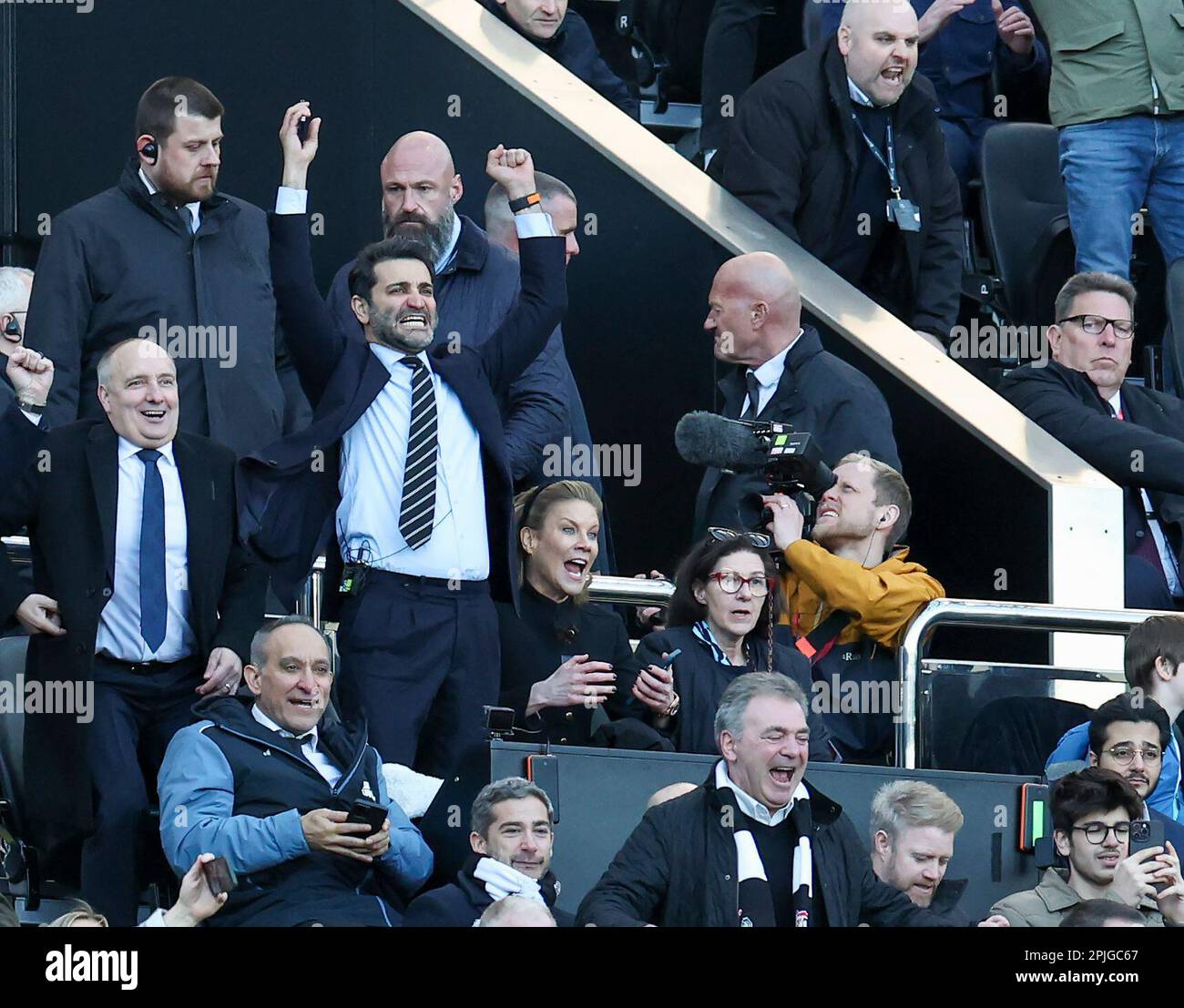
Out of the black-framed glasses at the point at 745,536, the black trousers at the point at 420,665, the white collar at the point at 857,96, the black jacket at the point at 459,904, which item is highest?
the white collar at the point at 857,96

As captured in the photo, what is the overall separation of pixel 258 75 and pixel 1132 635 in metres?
4.06

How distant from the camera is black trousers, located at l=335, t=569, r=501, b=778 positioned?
24.0 ft

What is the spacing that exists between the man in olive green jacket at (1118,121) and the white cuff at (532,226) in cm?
256

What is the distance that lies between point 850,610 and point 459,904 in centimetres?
163

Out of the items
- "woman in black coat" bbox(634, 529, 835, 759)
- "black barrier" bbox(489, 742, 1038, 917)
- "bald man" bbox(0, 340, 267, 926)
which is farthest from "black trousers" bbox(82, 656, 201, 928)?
"woman in black coat" bbox(634, 529, 835, 759)

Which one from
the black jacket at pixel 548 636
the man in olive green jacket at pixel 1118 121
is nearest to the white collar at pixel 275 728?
the black jacket at pixel 548 636

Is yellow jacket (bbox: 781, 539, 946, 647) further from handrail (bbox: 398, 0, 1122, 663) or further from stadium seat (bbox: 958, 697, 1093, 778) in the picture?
handrail (bbox: 398, 0, 1122, 663)

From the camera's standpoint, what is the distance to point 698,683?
24.2 feet

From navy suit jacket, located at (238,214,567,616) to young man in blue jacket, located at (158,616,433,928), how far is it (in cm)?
47

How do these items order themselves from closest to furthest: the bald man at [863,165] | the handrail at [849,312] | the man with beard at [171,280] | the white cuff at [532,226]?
the white cuff at [532,226], the man with beard at [171,280], the handrail at [849,312], the bald man at [863,165]

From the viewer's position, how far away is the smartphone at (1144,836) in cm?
696

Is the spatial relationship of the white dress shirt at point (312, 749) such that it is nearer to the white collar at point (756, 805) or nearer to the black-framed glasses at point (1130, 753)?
the white collar at point (756, 805)
